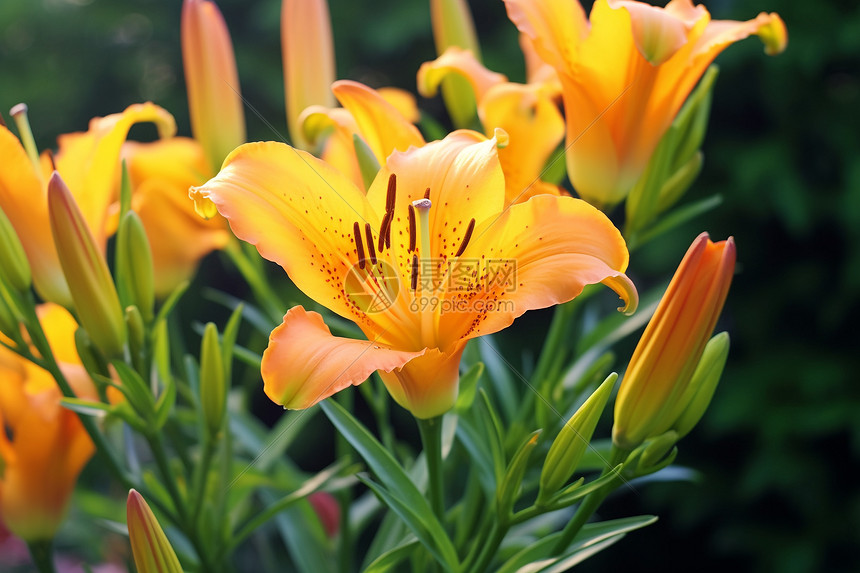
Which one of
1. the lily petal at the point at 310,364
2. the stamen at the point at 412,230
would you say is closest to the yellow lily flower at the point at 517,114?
the stamen at the point at 412,230

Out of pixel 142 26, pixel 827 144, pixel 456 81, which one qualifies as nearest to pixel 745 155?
pixel 827 144

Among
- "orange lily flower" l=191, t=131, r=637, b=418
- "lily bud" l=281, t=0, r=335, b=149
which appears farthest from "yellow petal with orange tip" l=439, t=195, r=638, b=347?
"lily bud" l=281, t=0, r=335, b=149

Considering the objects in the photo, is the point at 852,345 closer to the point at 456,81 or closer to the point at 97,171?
the point at 456,81

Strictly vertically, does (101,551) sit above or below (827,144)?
below

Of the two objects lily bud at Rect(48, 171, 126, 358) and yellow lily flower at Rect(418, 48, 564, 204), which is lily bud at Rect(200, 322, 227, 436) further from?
yellow lily flower at Rect(418, 48, 564, 204)

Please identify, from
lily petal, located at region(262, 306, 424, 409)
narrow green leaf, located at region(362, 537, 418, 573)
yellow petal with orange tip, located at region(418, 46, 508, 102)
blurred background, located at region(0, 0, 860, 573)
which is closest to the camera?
lily petal, located at region(262, 306, 424, 409)

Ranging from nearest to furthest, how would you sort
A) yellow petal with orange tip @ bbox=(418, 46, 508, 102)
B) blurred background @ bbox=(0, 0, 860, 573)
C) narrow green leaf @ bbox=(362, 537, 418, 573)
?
narrow green leaf @ bbox=(362, 537, 418, 573), yellow petal with orange tip @ bbox=(418, 46, 508, 102), blurred background @ bbox=(0, 0, 860, 573)

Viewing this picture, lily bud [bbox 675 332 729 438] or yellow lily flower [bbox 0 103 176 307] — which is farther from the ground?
yellow lily flower [bbox 0 103 176 307]

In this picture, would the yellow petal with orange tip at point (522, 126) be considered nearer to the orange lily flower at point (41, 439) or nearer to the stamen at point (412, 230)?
the stamen at point (412, 230)
